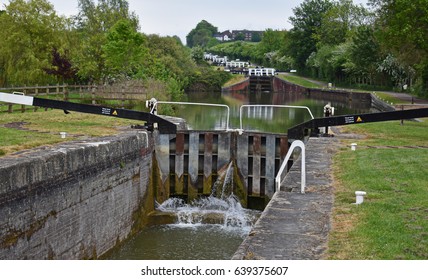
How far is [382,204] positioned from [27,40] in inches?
1382

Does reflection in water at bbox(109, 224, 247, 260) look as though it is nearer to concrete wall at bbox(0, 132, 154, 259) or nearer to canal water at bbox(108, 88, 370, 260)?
canal water at bbox(108, 88, 370, 260)

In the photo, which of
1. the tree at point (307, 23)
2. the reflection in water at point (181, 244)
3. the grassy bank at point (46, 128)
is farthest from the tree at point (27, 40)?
the tree at point (307, 23)

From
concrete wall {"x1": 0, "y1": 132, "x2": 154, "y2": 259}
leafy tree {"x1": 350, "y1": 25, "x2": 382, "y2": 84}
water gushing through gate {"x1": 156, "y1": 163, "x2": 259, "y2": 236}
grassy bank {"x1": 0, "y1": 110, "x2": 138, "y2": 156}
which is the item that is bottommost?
water gushing through gate {"x1": 156, "y1": 163, "x2": 259, "y2": 236}

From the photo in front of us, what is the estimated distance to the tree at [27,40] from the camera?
132 feet

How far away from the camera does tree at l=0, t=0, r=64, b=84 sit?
4038 centimetres

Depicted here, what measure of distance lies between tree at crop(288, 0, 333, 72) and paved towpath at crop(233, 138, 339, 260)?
75.0 metres

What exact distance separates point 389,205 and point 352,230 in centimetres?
153

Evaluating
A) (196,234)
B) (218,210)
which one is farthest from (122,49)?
(196,234)

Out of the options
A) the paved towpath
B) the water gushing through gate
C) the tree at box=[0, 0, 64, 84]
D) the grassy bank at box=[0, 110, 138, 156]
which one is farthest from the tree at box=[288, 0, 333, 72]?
the paved towpath

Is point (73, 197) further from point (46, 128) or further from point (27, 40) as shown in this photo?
point (27, 40)

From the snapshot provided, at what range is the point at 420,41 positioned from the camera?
1223 inches

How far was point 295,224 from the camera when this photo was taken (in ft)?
28.8
